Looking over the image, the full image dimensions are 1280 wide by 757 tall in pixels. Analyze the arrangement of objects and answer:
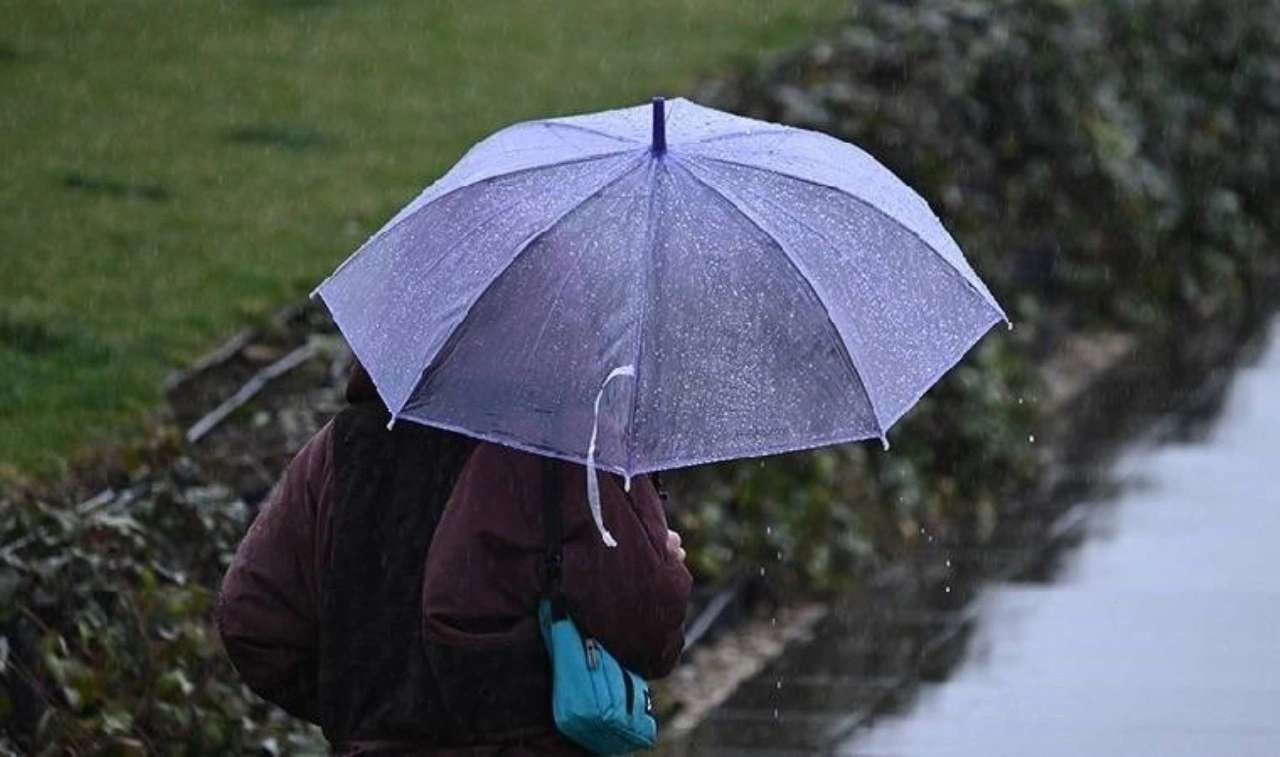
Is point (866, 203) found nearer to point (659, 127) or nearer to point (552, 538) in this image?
point (659, 127)

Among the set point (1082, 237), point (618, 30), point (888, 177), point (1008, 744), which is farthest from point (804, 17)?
point (888, 177)

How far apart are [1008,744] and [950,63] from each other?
4.17 metres

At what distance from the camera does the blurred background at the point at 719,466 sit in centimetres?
641

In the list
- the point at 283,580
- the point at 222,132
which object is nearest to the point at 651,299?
the point at 283,580

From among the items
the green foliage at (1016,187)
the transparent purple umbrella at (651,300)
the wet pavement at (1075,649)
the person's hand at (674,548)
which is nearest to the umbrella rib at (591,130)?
the transparent purple umbrella at (651,300)

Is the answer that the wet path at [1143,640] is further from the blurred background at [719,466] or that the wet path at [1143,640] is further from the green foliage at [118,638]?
the green foliage at [118,638]

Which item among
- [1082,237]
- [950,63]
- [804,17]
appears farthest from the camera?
[804,17]

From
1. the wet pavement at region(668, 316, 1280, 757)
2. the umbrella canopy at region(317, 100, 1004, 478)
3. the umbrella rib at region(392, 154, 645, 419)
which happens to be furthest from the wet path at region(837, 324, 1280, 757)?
the umbrella rib at region(392, 154, 645, 419)

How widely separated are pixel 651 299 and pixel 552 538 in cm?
38

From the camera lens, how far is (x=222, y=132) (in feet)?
33.5

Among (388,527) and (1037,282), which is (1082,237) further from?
(388,527)

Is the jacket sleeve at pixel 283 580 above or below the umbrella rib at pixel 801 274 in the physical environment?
below

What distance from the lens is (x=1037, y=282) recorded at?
1112 cm

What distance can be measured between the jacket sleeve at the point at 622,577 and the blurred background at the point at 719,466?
223 centimetres
